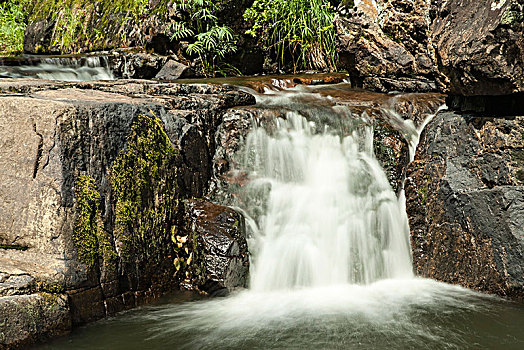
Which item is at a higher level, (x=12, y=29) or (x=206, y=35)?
(x=12, y=29)

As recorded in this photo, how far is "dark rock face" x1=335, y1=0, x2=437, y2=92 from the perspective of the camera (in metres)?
6.48

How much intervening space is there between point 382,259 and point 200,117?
2.27 m

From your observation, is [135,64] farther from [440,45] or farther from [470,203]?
[470,203]

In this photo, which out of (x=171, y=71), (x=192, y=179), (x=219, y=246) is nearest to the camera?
(x=219, y=246)

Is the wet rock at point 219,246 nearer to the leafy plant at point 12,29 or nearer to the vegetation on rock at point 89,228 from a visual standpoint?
the vegetation on rock at point 89,228

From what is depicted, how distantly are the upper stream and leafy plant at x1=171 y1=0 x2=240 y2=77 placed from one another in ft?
11.2

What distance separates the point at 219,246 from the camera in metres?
4.21

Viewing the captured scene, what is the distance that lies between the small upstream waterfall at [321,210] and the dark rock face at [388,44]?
177cm

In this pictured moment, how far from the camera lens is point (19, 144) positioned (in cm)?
353

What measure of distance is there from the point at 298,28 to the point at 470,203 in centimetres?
634

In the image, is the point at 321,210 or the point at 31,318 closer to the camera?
the point at 31,318

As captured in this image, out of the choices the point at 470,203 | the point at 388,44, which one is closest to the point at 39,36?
the point at 388,44

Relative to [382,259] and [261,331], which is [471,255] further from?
[261,331]

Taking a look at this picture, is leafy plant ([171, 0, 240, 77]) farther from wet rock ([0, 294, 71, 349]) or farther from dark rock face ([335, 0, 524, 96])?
wet rock ([0, 294, 71, 349])
